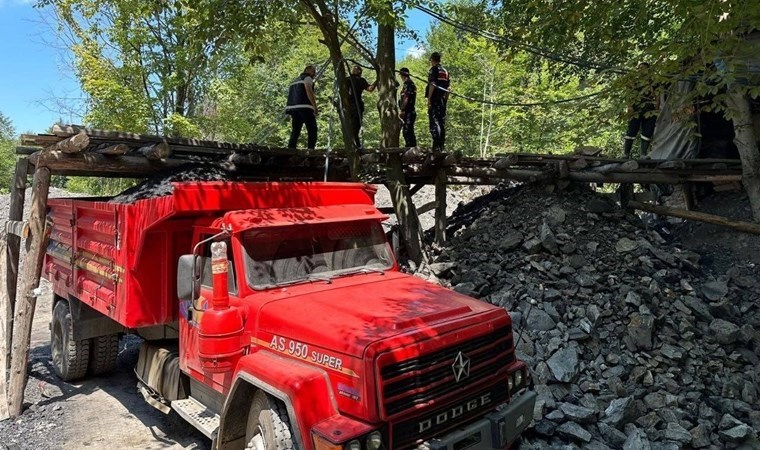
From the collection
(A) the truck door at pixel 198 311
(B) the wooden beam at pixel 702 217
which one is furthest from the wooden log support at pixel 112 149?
(B) the wooden beam at pixel 702 217

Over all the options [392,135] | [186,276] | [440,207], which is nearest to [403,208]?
[440,207]

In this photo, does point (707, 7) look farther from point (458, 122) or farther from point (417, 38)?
point (458, 122)

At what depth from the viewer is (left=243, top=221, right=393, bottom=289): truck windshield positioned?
4.47 metres

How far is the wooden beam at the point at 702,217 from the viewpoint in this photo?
326 inches

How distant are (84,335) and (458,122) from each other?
23273mm

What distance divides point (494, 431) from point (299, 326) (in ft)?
5.34

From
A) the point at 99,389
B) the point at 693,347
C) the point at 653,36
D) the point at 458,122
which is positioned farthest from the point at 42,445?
the point at 458,122

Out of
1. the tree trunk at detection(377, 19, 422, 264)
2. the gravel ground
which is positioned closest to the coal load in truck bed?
Result: the gravel ground

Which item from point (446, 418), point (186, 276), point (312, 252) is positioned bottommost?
point (446, 418)

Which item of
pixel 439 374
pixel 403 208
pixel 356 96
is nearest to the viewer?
pixel 439 374

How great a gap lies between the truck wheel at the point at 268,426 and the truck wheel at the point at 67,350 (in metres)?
4.37

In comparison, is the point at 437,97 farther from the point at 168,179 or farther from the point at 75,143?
the point at 75,143

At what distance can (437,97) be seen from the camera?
11.0 meters

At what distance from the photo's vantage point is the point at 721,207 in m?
9.33
